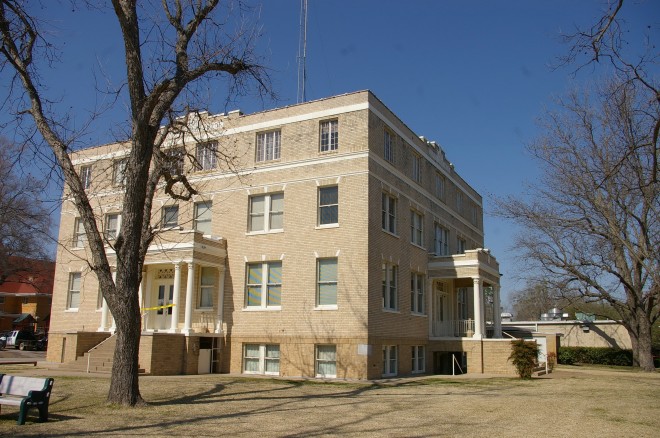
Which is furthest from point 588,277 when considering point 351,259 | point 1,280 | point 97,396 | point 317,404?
point 1,280

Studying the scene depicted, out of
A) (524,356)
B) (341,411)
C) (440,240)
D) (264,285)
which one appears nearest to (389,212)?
(264,285)

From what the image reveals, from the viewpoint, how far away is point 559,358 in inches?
1773

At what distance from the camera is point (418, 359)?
2933 cm

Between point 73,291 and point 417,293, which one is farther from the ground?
point 417,293

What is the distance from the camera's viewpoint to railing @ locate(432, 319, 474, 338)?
3119cm

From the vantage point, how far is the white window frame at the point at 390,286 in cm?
2591

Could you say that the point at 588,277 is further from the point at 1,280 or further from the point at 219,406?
the point at 1,280

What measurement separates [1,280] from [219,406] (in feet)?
157

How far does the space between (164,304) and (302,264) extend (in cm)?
754

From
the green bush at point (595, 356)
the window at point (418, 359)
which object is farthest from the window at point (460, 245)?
the green bush at point (595, 356)

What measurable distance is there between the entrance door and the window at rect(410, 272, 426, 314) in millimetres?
11273

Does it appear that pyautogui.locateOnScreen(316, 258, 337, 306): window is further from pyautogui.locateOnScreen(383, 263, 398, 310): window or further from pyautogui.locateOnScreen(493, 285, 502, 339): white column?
pyautogui.locateOnScreen(493, 285, 502, 339): white column

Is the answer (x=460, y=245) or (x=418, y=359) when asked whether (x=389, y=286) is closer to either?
(x=418, y=359)

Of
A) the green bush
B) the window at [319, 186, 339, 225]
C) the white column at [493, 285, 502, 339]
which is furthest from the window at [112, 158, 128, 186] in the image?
the green bush
